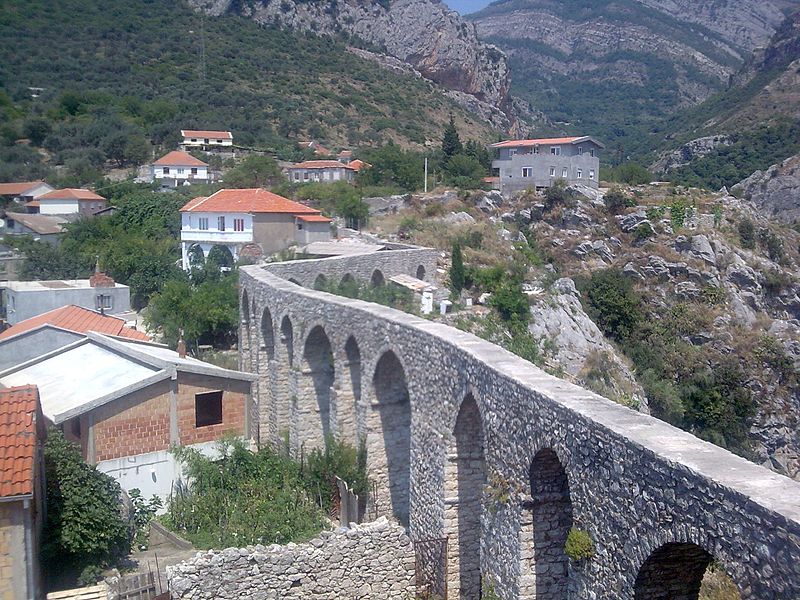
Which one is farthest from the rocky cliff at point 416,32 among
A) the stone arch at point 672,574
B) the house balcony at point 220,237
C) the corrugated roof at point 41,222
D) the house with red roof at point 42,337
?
the stone arch at point 672,574

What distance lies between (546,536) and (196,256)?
2627 centimetres

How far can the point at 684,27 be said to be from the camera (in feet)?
511

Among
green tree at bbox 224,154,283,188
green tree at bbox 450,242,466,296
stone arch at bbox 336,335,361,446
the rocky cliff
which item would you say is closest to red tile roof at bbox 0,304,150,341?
stone arch at bbox 336,335,361,446

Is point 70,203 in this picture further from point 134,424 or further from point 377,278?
point 134,424

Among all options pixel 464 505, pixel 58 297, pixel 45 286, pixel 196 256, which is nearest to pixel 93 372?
pixel 464 505

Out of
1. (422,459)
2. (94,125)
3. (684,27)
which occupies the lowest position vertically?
(422,459)

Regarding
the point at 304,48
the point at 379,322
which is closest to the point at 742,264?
the point at 379,322

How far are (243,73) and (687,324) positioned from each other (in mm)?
53348

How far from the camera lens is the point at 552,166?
40.6 meters

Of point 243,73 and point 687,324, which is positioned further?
point 243,73

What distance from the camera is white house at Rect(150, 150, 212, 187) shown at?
Result: 48.8 metres

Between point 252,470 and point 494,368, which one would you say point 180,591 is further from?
point 252,470

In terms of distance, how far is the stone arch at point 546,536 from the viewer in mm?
7473

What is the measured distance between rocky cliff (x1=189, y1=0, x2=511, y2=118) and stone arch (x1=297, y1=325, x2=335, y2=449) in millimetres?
79627
